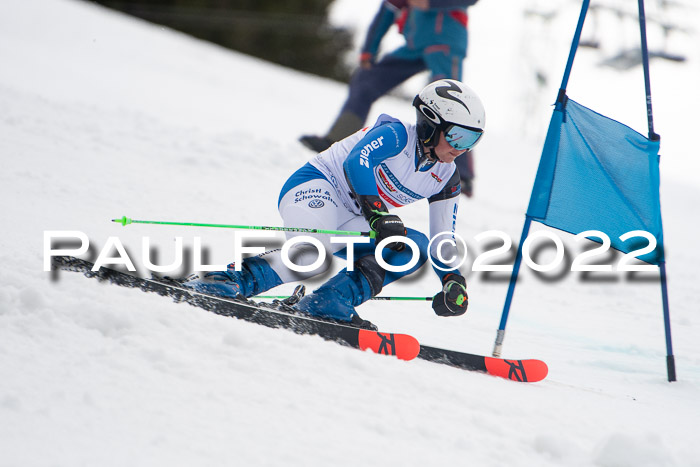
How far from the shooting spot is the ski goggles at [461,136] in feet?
11.4

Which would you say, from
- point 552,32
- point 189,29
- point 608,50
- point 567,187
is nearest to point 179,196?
point 567,187

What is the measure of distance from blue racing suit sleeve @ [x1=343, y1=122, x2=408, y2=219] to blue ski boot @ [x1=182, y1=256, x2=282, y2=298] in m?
0.57

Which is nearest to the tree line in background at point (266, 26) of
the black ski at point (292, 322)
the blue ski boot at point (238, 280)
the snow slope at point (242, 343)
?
the snow slope at point (242, 343)

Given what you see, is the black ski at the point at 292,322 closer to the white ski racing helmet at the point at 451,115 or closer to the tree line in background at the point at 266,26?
the white ski racing helmet at the point at 451,115

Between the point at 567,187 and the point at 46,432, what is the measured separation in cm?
279

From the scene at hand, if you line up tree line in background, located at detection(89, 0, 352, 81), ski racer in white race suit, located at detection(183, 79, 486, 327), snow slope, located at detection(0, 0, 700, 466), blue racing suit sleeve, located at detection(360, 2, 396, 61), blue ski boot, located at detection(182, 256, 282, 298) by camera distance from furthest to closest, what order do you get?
tree line in background, located at detection(89, 0, 352, 81) → blue racing suit sleeve, located at detection(360, 2, 396, 61) → ski racer in white race suit, located at detection(183, 79, 486, 327) → blue ski boot, located at detection(182, 256, 282, 298) → snow slope, located at detection(0, 0, 700, 466)

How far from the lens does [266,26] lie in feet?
101

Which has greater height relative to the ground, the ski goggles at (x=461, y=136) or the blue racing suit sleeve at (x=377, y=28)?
the blue racing suit sleeve at (x=377, y=28)

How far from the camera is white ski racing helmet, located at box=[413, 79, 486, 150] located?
347 cm

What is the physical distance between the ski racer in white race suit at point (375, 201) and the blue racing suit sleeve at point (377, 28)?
4.10 metres

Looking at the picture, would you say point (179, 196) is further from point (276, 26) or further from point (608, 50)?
point (276, 26)

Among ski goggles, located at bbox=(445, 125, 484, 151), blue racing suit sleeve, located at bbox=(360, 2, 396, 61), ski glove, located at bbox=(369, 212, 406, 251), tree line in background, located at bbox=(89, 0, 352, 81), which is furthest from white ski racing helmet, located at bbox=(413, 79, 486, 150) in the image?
tree line in background, located at bbox=(89, 0, 352, 81)

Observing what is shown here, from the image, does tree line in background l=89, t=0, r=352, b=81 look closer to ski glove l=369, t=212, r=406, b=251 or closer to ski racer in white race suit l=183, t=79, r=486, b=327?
ski racer in white race suit l=183, t=79, r=486, b=327

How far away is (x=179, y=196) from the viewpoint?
20.5 ft
